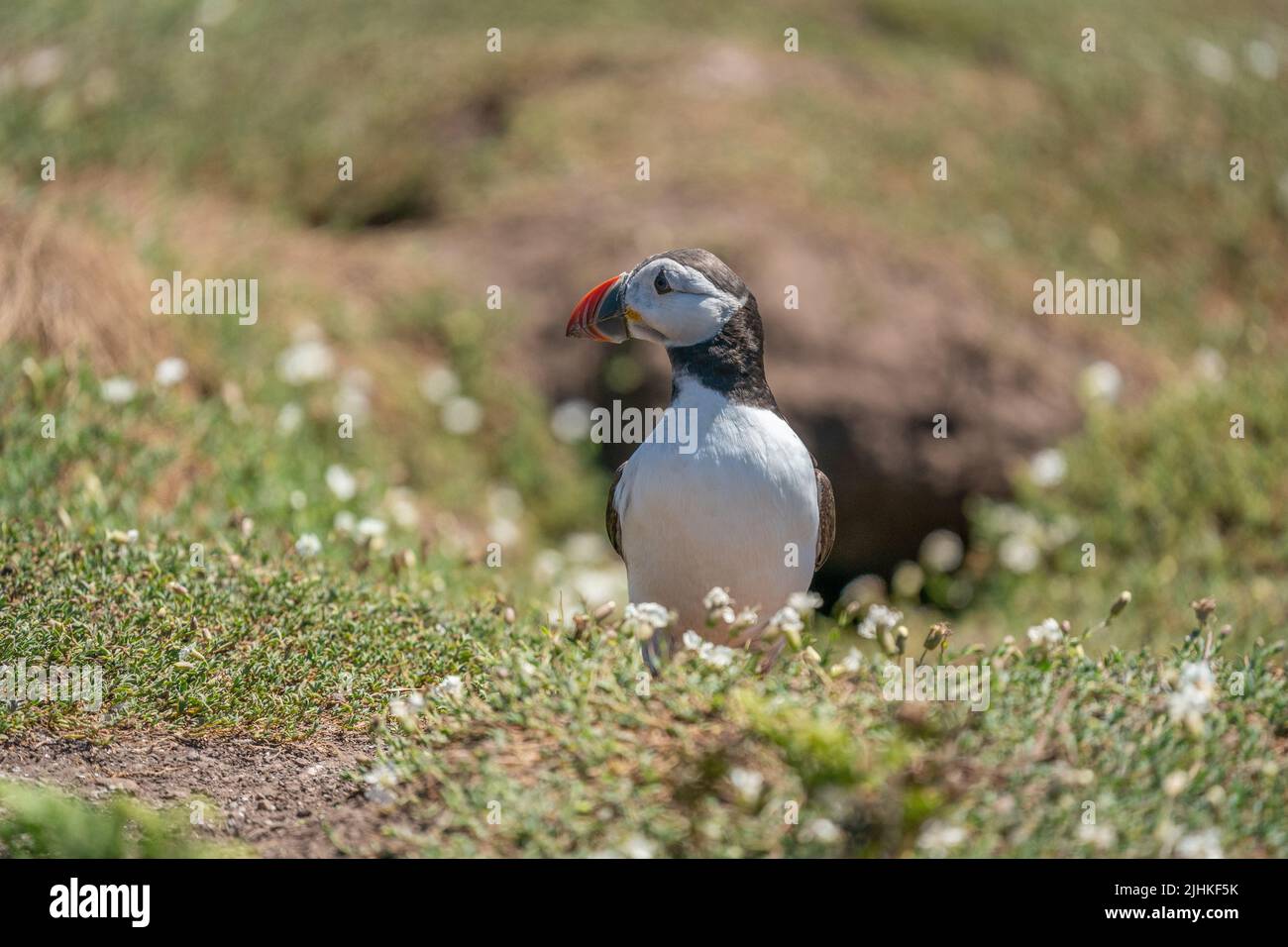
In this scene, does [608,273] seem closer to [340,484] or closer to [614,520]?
[340,484]

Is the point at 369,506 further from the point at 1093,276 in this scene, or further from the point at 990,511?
the point at 1093,276

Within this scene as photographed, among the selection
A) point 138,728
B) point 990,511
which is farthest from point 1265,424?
point 138,728

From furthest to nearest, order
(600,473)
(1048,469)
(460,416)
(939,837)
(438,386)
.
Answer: (600,473)
(438,386)
(460,416)
(1048,469)
(939,837)

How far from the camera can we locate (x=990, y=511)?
8.63 metres

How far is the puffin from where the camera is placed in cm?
432

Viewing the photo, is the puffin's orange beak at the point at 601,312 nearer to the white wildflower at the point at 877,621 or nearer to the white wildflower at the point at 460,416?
the white wildflower at the point at 877,621

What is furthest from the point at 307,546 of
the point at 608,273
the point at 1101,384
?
the point at 1101,384

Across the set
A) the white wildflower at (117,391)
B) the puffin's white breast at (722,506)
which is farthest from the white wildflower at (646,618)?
the white wildflower at (117,391)

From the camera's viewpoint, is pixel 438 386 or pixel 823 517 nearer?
pixel 823 517

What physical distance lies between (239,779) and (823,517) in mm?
2158

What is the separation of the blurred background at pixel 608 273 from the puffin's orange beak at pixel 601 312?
135 centimetres

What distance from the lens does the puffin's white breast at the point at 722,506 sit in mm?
4305

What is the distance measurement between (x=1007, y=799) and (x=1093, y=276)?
8778 mm

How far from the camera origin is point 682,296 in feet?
14.6
